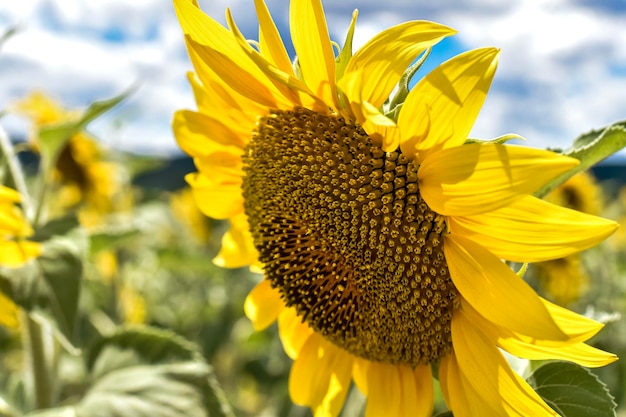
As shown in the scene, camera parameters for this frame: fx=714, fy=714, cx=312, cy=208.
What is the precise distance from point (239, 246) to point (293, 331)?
0.25m

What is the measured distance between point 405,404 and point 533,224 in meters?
0.57

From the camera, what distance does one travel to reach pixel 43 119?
13.9 feet

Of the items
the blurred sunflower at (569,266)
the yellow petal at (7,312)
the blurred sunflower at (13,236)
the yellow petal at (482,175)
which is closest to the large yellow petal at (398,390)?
the yellow petal at (482,175)

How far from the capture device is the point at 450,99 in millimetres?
1139

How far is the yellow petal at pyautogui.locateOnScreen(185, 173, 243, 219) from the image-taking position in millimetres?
1722

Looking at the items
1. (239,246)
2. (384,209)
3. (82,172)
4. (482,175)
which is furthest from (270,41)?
(82,172)

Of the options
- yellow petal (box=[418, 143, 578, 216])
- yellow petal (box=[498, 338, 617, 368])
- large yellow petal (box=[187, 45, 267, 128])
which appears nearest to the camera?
yellow petal (box=[418, 143, 578, 216])

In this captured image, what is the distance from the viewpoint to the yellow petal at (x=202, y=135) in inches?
65.2

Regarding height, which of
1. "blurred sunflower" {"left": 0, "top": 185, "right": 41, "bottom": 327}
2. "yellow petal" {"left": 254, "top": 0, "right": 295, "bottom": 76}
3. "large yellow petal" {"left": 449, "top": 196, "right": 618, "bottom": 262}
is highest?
"yellow petal" {"left": 254, "top": 0, "right": 295, "bottom": 76}

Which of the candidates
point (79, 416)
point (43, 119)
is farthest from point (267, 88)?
point (43, 119)

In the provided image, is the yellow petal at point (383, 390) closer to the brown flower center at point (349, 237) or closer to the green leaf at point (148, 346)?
the brown flower center at point (349, 237)

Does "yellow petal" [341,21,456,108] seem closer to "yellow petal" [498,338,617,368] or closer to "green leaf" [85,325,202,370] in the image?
"yellow petal" [498,338,617,368]

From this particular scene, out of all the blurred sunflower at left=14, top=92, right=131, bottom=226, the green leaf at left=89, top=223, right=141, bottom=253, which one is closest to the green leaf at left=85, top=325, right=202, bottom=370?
the green leaf at left=89, top=223, right=141, bottom=253

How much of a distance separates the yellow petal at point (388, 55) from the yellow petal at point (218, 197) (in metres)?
0.58
